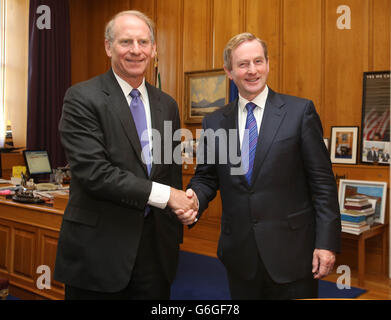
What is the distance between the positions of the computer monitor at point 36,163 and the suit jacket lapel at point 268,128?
140 inches

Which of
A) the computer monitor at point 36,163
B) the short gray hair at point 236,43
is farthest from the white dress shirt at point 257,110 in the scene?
the computer monitor at point 36,163

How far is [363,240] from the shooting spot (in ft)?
12.8

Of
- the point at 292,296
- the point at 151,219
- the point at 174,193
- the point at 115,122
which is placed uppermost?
the point at 115,122

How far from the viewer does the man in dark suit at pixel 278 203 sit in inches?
69.3

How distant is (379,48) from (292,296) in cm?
354

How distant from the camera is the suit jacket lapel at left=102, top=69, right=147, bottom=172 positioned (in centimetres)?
Result: 170

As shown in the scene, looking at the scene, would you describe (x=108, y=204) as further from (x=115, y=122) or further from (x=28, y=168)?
(x=28, y=168)

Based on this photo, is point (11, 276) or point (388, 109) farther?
point (388, 109)

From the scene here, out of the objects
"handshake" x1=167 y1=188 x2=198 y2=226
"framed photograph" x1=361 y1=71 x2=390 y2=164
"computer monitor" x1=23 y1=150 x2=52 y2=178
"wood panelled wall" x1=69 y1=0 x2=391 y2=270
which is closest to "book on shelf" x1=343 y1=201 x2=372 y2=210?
"framed photograph" x1=361 y1=71 x2=390 y2=164

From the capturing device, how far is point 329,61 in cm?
480

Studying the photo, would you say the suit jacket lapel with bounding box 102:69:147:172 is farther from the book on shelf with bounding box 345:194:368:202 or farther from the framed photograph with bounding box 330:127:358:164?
the framed photograph with bounding box 330:127:358:164

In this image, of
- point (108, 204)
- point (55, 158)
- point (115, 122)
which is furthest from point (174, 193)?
point (55, 158)

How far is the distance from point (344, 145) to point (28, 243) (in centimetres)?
331

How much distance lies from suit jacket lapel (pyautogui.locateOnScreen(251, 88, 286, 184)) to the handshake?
0.32 metres
